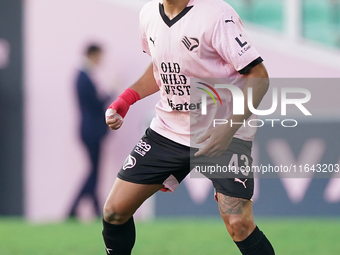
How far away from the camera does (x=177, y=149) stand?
3.31m

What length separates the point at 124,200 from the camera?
3246 mm

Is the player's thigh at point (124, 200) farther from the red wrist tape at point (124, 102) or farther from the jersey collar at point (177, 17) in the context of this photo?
the jersey collar at point (177, 17)

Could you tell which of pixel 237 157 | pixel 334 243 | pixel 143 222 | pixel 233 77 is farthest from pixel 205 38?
pixel 143 222

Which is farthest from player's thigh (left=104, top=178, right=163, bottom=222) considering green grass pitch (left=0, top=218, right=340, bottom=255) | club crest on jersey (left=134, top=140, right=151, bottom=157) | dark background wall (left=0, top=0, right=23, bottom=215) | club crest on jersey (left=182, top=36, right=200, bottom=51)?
dark background wall (left=0, top=0, right=23, bottom=215)

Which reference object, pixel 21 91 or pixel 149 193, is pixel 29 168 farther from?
pixel 149 193

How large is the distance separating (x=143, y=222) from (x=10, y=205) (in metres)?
2.00

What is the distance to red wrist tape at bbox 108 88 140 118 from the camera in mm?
3428

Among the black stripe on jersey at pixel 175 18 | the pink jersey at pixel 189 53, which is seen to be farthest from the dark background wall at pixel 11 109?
the black stripe on jersey at pixel 175 18

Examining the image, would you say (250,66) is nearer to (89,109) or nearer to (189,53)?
(189,53)

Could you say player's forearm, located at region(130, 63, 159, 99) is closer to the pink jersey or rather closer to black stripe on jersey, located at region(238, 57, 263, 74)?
the pink jersey

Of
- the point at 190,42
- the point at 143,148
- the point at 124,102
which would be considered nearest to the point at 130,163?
the point at 143,148

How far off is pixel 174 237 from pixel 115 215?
7.93ft

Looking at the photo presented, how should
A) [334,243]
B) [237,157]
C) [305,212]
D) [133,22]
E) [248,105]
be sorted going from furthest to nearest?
[133,22]
[305,212]
[334,243]
[237,157]
[248,105]

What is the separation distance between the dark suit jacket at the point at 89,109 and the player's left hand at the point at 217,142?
4218 millimetres
